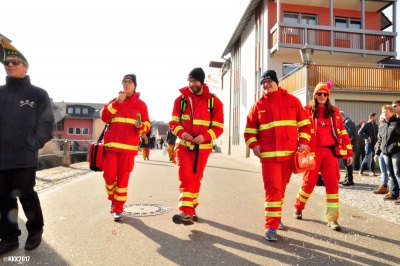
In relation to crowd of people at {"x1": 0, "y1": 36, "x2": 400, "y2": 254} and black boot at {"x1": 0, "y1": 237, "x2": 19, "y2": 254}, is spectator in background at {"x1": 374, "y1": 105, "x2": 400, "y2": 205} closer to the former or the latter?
crowd of people at {"x1": 0, "y1": 36, "x2": 400, "y2": 254}

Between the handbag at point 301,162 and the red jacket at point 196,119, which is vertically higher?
the red jacket at point 196,119

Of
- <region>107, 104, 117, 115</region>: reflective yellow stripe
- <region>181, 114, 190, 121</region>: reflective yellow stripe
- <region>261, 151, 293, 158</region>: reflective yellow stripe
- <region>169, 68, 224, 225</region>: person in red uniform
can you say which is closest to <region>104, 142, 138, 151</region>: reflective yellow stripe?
<region>107, 104, 117, 115</region>: reflective yellow stripe

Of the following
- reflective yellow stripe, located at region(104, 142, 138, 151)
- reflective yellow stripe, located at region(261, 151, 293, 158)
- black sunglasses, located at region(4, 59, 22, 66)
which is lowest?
reflective yellow stripe, located at region(261, 151, 293, 158)

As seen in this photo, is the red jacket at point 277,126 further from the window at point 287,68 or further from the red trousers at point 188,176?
the window at point 287,68

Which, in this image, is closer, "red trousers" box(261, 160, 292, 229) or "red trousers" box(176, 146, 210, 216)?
"red trousers" box(261, 160, 292, 229)

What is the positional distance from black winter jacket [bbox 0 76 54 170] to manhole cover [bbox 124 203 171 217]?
7.13 feet

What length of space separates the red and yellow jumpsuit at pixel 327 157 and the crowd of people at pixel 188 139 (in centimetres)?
1

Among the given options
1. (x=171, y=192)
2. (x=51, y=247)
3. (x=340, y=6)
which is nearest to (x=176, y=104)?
(x=51, y=247)

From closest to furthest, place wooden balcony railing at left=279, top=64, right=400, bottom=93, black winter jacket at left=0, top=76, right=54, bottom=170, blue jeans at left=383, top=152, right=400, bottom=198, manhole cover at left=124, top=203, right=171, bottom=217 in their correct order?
black winter jacket at left=0, top=76, right=54, bottom=170 → manhole cover at left=124, top=203, right=171, bottom=217 → blue jeans at left=383, top=152, right=400, bottom=198 → wooden balcony railing at left=279, top=64, right=400, bottom=93

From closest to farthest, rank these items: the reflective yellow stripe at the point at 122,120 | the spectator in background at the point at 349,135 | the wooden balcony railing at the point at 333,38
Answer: the reflective yellow stripe at the point at 122,120 < the spectator in background at the point at 349,135 < the wooden balcony railing at the point at 333,38

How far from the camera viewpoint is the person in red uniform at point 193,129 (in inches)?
193

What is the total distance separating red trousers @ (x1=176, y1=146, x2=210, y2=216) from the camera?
4.80m

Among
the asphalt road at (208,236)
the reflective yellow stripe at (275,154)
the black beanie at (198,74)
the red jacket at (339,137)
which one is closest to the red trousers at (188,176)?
the asphalt road at (208,236)

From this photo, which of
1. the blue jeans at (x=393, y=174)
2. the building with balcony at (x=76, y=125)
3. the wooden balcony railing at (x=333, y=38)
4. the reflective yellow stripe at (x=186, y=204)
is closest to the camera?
the reflective yellow stripe at (x=186, y=204)
